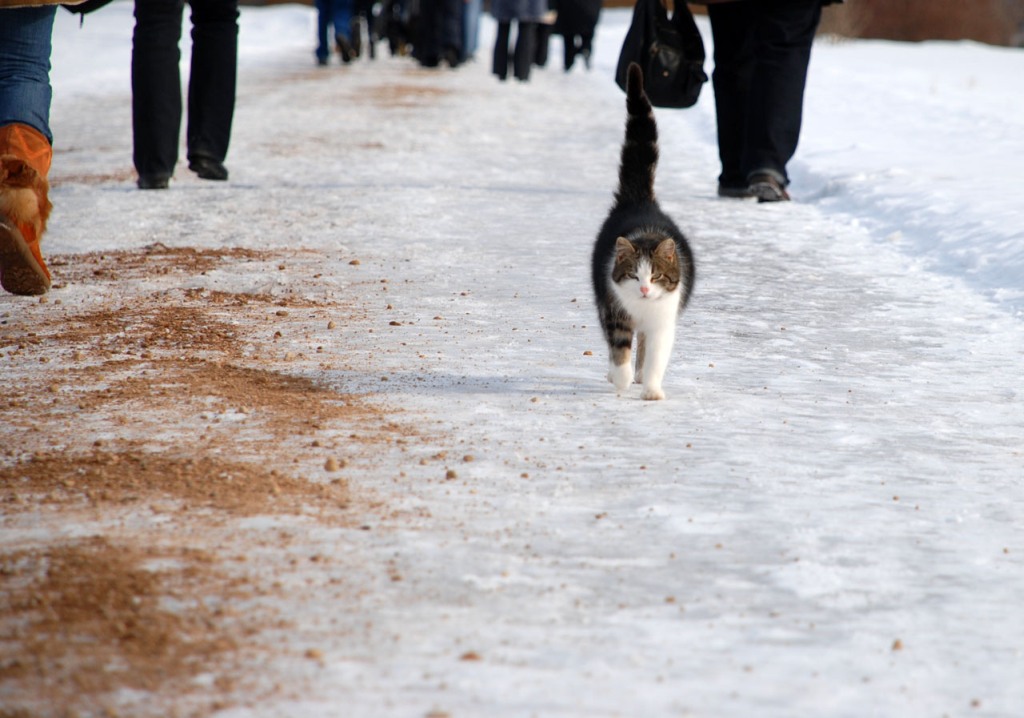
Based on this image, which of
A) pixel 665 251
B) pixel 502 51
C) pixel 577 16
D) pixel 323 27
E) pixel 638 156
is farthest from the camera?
pixel 323 27

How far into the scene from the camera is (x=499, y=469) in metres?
2.74

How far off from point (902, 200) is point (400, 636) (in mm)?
4619

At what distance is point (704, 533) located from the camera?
95.3 inches

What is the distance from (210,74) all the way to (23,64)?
2071 millimetres

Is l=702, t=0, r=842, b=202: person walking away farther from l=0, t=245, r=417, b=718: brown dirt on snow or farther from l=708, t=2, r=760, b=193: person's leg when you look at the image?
l=0, t=245, r=417, b=718: brown dirt on snow

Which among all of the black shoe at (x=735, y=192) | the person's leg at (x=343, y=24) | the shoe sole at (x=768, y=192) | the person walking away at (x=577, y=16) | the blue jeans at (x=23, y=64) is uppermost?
the blue jeans at (x=23, y=64)

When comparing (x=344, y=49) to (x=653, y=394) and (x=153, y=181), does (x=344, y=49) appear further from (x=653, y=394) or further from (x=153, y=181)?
(x=653, y=394)

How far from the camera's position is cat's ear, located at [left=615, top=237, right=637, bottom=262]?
3453 mm

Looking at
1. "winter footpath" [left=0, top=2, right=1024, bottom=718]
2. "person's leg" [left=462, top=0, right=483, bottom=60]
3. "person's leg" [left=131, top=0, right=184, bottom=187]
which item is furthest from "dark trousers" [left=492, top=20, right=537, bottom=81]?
"winter footpath" [left=0, top=2, right=1024, bottom=718]

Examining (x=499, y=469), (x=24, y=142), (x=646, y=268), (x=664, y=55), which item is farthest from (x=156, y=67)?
(x=499, y=469)

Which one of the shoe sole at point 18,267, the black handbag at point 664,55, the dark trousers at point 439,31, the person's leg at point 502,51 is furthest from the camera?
the dark trousers at point 439,31

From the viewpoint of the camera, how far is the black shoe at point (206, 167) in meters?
6.38

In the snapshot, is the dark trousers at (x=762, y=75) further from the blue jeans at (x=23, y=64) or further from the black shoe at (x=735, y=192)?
the blue jeans at (x=23, y=64)

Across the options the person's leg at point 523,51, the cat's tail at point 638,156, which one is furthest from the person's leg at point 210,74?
the person's leg at point 523,51
